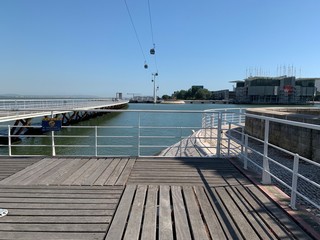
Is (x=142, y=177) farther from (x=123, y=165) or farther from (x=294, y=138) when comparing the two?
(x=294, y=138)

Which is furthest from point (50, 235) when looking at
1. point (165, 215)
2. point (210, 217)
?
point (210, 217)

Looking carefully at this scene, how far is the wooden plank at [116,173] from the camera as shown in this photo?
402 centimetres

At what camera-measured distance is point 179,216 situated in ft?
9.50

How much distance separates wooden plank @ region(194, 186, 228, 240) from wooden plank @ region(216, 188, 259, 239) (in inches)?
7.7

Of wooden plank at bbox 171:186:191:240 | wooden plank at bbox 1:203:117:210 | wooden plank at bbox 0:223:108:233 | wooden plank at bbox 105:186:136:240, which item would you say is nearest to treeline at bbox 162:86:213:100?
wooden plank at bbox 171:186:191:240

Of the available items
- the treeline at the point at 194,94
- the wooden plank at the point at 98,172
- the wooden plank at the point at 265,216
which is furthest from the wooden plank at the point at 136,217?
the treeline at the point at 194,94

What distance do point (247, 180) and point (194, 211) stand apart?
5.04 feet

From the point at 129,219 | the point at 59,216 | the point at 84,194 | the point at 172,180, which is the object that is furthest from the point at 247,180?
the point at 59,216

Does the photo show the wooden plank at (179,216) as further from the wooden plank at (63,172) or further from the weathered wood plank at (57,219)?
the wooden plank at (63,172)

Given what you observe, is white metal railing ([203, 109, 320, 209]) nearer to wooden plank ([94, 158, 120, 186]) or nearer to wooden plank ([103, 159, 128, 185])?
wooden plank ([103, 159, 128, 185])

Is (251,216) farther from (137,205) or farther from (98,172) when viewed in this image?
(98,172)

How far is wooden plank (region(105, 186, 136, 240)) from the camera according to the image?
2520mm

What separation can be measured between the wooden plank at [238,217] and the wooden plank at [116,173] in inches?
62.9

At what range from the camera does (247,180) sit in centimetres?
418
